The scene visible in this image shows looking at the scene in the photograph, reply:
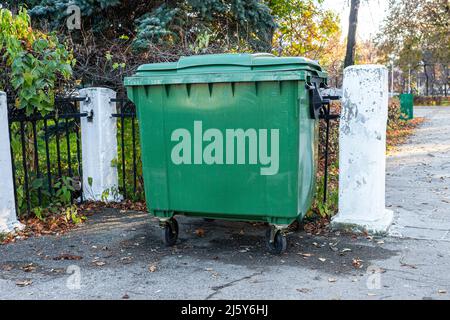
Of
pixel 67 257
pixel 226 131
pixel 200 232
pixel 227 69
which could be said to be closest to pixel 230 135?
pixel 226 131

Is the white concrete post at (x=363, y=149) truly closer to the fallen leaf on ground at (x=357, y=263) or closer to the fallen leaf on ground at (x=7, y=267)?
the fallen leaf on ground at (x=357, y=263)

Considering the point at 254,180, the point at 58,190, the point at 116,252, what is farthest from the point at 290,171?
the point at 58,190

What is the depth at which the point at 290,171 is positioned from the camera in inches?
156

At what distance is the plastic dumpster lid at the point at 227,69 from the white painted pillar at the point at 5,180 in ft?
4.39

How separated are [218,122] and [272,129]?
0.44 metres

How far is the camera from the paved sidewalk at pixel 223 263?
3451 mm

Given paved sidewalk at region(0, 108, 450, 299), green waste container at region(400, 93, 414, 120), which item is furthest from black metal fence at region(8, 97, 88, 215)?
green waste container at region(400, 93, 414, 120)

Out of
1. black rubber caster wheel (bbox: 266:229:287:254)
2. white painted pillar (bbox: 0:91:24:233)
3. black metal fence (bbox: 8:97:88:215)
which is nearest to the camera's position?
black rubber caster wheel (bbox: 266:229:287:254)

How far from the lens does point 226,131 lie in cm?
405

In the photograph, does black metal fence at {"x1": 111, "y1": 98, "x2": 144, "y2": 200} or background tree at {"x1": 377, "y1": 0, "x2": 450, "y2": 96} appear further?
Result: background tree at {"x1": 377, "y1": 0, "x2": 450, "y2": 96}

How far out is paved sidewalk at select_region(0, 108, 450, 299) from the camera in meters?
3.45

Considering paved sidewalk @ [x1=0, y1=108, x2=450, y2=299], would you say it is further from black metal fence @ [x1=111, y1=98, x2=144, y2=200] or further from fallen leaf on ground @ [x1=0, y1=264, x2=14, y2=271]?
black metal fence @ [x1=111, y1=98, x2=144, y2=200]

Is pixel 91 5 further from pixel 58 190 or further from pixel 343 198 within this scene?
pixel 343 198

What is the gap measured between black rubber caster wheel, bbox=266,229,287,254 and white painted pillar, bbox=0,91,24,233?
2.40 metres
